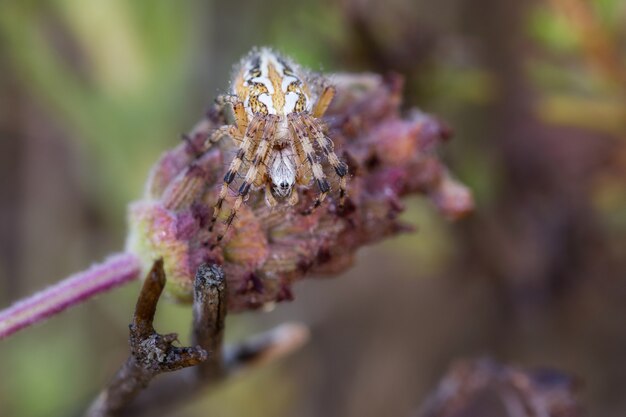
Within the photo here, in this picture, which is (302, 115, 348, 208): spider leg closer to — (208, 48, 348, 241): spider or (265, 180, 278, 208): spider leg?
(208, 48, 348, 241): spider

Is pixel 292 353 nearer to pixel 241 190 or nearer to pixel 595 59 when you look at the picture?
pixel 595 59

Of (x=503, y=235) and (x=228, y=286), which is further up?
(x=503, y=235)

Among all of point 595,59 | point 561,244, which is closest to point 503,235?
point 561,244

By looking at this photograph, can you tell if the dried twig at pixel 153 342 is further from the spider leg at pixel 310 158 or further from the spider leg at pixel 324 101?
the spider leg at pixel 324 101

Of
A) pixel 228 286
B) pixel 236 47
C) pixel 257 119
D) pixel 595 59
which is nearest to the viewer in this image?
pixel 228 286

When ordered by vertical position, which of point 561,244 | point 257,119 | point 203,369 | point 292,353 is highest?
point 292,353

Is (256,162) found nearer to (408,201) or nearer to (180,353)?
(180,353)

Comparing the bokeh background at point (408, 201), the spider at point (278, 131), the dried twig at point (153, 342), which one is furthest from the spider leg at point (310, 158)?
the bokeh background at point (408, 201)
